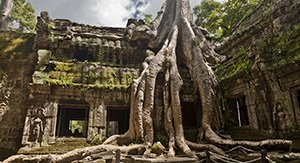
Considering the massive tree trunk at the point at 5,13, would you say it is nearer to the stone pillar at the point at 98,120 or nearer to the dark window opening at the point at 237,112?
the stone pillar at the point at 98,120

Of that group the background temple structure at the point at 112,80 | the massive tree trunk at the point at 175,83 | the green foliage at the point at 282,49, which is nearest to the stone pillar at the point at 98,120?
the background temple structure at the point at 112,80

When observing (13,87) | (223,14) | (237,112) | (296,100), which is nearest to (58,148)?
(13,87)

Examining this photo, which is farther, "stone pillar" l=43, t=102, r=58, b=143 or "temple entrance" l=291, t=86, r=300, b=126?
"stone pillar" l=43, t=102, r=58, b=143

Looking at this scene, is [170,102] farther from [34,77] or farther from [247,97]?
[34,77]

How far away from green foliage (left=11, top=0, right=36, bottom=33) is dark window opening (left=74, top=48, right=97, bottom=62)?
7638 millimetres

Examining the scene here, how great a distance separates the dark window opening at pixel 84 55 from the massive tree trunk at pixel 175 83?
7.44 ft

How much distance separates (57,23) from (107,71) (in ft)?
13.4

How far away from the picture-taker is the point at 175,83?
8.75 metres

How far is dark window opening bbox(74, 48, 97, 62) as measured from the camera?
10.7 meters

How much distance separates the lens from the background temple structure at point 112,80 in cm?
700

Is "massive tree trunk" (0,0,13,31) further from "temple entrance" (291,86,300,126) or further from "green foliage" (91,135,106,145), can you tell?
"temple entrance" (291,86,300,126)

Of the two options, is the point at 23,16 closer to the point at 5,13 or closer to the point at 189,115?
the point at 5,13

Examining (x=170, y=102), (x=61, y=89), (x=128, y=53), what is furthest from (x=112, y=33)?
(x=170, y=102)

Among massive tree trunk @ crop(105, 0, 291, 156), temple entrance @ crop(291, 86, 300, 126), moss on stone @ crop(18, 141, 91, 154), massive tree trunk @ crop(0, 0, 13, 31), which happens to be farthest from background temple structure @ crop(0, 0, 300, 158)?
massive tree trunk @ crop(0, 0, 13, 31)
